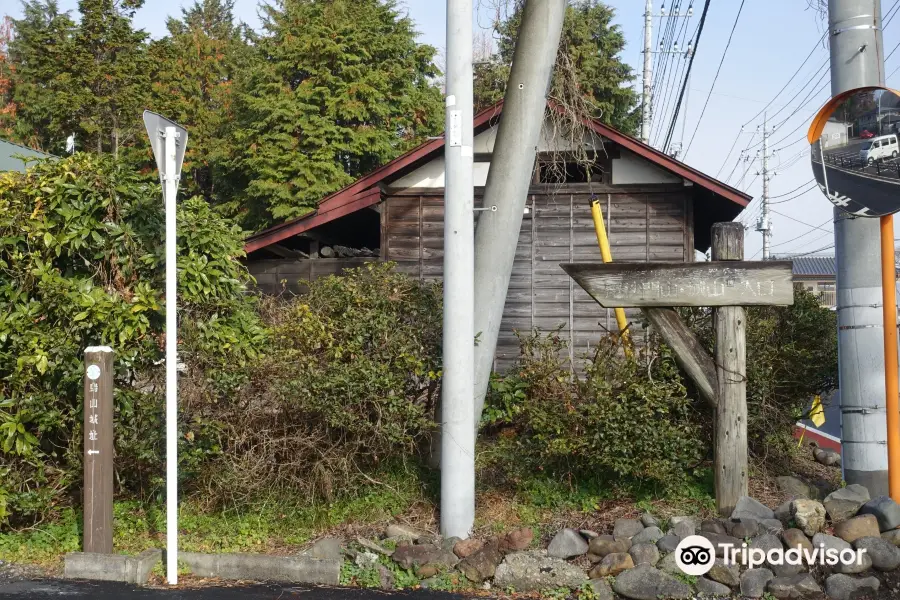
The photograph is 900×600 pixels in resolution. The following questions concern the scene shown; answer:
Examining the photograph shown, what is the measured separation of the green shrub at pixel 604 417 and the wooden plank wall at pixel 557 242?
521 centimetres

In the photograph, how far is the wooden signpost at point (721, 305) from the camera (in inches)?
235

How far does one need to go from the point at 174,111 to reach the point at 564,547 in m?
28.7

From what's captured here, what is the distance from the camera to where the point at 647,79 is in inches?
1086

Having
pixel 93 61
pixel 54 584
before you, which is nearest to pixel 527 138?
pixel 54 584

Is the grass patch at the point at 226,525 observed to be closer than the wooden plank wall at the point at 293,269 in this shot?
Yes

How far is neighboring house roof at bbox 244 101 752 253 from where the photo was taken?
11.2 m

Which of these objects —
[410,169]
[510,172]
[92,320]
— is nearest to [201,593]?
[92,320]

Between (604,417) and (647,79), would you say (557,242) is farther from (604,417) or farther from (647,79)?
(647,79)

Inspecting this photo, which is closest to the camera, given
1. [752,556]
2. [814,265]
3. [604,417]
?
[752,556]

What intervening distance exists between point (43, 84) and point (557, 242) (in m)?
26.0

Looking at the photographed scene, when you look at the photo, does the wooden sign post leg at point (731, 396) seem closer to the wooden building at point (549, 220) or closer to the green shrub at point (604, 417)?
the green shrub at point (604, 417)

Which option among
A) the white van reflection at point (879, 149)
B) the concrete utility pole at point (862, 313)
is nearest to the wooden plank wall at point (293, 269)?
the concrete utility pole at point (862, 313)

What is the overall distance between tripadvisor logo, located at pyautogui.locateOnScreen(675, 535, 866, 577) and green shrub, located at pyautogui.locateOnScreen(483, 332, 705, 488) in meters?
0.85

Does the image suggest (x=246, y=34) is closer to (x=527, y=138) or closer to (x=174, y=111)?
(x=174, y=111)
